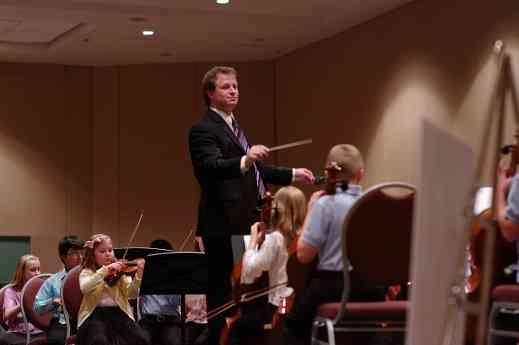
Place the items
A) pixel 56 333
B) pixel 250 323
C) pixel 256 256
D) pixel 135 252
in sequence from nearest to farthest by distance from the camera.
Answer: pixel 256 256 → pixel 250 323 → pixel 56 333 → pixel 135 252

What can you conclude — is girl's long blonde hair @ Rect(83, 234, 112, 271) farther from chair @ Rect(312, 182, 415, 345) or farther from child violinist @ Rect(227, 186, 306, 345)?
chair @ Rect(312, 182, 415, 345)

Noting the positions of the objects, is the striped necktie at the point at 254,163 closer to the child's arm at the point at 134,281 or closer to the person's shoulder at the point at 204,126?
the person's shoulder at the point at 204,126

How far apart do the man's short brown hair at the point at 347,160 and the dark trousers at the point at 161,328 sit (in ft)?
11.3

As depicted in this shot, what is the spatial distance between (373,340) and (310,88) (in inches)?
256

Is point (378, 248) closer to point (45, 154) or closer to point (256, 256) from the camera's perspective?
point (256, 256)

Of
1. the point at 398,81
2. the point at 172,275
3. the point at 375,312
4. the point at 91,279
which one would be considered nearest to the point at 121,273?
the point at 91,279

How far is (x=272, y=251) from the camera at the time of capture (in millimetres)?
3922

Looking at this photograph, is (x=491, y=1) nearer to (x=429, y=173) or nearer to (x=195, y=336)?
(x=195, y=336)

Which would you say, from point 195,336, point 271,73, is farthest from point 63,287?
point 271,73

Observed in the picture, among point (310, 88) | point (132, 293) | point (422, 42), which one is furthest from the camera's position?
point (310, 88)

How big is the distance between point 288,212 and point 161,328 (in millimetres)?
3037

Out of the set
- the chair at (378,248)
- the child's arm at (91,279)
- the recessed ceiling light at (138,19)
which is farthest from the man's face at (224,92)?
the recessed ceiling light at (138,19)

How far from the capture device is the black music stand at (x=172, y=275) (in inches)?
223

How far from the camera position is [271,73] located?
1109 cm
